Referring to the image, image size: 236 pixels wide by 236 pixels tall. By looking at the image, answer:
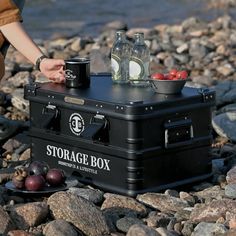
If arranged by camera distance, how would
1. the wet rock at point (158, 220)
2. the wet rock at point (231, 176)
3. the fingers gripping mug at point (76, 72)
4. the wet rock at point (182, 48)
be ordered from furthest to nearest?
the wet rock at point (182, 48) < the fingers gripping mug at point (76, 72) < the wet rock at point (231, 176) < the wet rock at point (158, 220)

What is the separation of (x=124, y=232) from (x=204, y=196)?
0.98 meters

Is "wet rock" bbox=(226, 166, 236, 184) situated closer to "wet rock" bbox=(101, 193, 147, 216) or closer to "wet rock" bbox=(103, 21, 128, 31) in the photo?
"wet rock" bbox=(101, 193, 147, 216)

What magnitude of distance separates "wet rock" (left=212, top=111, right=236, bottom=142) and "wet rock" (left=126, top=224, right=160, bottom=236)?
2648 mm

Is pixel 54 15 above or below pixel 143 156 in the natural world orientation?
below

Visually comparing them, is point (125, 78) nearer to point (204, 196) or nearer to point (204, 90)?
point (204, 90)

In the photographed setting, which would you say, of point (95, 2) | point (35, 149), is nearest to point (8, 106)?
point (35, 149)

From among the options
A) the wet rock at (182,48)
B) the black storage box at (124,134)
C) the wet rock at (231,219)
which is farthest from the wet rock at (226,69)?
the wet rock at (231,219)

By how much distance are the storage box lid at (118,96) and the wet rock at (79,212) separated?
753 mm

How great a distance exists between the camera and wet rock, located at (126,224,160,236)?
501 cm

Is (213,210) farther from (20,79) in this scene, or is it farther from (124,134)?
(20,79)

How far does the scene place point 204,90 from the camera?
6.35 m

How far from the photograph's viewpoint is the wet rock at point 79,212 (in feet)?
17.0

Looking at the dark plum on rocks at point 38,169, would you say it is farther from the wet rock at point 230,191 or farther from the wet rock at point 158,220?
the wet rock at point 230,191

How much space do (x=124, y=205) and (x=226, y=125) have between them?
2.21 meters
